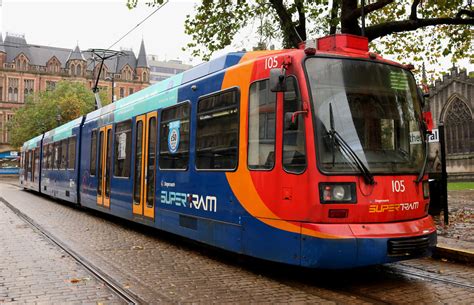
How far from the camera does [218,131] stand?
7.16 m

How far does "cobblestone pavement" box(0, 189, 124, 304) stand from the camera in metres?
5.35

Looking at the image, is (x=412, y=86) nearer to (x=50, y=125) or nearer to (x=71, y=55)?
(x=50, y=125)

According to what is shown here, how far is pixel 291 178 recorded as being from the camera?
18.9 ft

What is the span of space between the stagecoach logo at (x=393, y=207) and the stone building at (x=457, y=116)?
4425cm

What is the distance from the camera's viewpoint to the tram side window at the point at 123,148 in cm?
1066

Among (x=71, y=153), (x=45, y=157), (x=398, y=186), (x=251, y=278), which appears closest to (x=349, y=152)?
(x=398, y=186)

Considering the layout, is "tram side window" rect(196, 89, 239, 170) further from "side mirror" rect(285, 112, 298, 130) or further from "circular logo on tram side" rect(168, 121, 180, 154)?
"side mirror" rect(285, 112, 298, 130)

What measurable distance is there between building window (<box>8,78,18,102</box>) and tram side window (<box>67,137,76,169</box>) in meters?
77.1

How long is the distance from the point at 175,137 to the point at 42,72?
8780 centimetres

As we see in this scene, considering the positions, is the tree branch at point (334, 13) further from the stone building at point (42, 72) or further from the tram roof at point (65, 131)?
the stone building at point (42, 72)

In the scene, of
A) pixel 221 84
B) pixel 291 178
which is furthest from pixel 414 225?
pixel 221 84

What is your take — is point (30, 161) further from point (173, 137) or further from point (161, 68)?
point (161, 68)

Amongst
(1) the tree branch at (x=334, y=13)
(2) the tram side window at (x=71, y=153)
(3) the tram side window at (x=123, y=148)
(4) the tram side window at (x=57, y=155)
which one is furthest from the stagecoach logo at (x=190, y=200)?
(4) the tram side window at (x=57, y=155)

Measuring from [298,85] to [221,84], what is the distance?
5.62 feet
